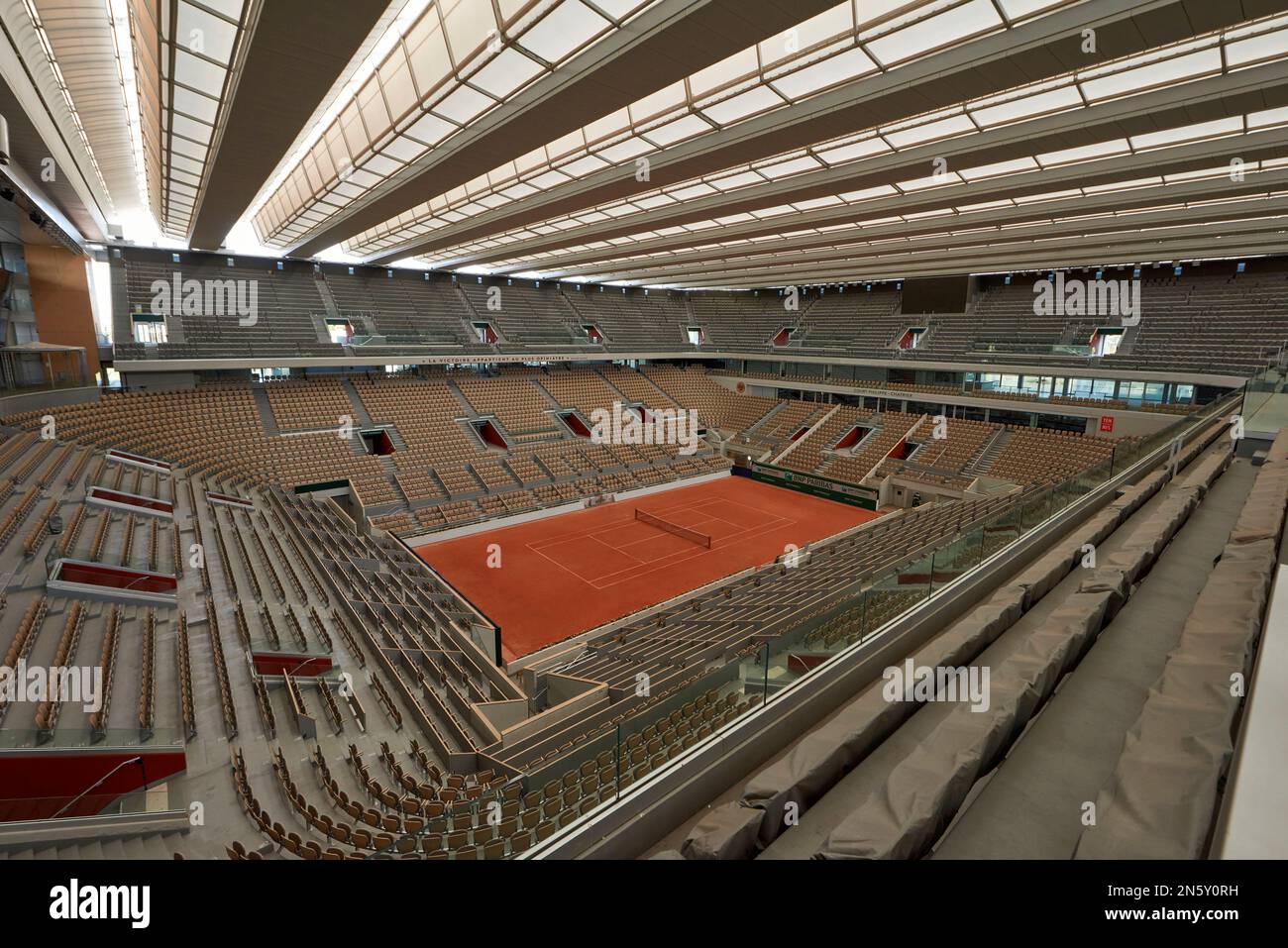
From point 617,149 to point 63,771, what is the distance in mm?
12213

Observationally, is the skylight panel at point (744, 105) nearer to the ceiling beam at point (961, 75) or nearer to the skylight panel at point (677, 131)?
the ceiling beam at point (961, 75)

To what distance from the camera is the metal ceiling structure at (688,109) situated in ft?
20.7

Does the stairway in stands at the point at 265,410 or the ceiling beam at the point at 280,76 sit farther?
the stairway in stands at the point at 265,410

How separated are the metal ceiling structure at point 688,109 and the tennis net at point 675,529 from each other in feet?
34.7

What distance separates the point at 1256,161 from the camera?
995 cm

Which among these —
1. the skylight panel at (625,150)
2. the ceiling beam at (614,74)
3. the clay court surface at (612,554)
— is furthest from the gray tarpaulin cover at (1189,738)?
the clay court surface at (612,554)

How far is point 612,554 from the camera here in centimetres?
1953

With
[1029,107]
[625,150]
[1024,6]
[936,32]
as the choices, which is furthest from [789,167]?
[1024,6]

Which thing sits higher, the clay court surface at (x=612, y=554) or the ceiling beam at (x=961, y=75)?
the ceiling beam at (x=961, y=75)

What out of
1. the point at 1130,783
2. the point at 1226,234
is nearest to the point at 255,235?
the point at 1130,783

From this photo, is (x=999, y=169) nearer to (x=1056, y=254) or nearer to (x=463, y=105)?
(x=463, y=105)

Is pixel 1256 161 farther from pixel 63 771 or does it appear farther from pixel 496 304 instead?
pixel 496 304

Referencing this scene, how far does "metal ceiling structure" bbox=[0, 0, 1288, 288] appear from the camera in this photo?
20.7 ft

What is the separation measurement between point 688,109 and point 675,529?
593 inches
